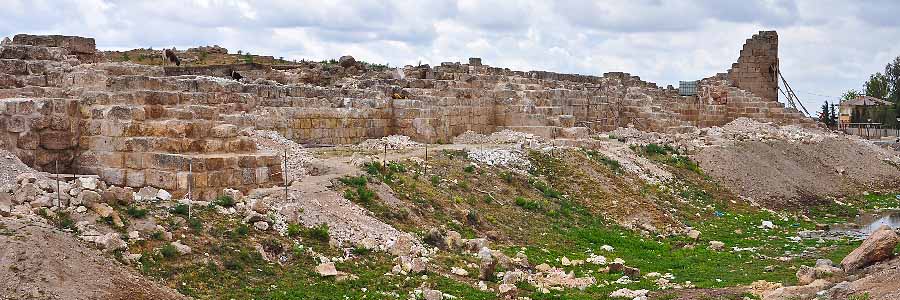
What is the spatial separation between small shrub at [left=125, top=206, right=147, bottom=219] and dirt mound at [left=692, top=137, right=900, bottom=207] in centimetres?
1648

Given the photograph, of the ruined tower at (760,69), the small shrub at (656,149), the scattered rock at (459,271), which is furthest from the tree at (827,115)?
the scattered rock at (459,271)

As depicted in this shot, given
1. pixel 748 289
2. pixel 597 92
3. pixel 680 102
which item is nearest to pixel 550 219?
pixel 748 289

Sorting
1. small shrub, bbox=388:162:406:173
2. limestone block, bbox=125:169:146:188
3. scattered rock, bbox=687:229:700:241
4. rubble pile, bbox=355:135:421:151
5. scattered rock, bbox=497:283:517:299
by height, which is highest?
rubble pile, bbox=355:135:421:151

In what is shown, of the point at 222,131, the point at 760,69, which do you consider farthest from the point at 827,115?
the point at 222,131

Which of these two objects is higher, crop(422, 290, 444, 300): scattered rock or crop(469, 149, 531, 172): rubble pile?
crop(469, 149, 531, 172): rubble pile

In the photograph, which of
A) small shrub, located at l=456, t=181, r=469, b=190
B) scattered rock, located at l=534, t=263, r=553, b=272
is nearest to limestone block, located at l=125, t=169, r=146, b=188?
scattered rock, located at l=534, t=263, r=553, b=272

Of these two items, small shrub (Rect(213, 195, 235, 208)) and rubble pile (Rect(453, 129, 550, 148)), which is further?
rubble pile (Rect(453, 129, 550, 148))

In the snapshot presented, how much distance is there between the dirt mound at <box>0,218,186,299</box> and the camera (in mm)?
9852

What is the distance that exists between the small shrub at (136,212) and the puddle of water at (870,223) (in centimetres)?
1493

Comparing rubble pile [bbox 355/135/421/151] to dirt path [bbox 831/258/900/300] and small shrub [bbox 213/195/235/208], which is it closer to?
small shrub [bbox 213/195/235/208]

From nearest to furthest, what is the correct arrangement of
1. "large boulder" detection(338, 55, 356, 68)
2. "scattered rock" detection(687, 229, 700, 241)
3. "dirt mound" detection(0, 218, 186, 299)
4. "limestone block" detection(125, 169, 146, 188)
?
"dirt mound" detection(0, 218, 186, 299), "limestone block" detection(125, 169, 146, 188), "scattered rock" detection(687, 229, 700, 241), "large boulder" detection(338, 55, 356, 68)

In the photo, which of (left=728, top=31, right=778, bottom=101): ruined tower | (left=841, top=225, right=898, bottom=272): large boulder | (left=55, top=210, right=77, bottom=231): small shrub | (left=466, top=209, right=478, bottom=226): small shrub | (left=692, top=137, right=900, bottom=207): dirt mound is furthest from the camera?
(left=728, top=31, right=778, bottom=101): ruined tower

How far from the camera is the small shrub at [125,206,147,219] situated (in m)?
12.6

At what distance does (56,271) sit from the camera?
400 inches
